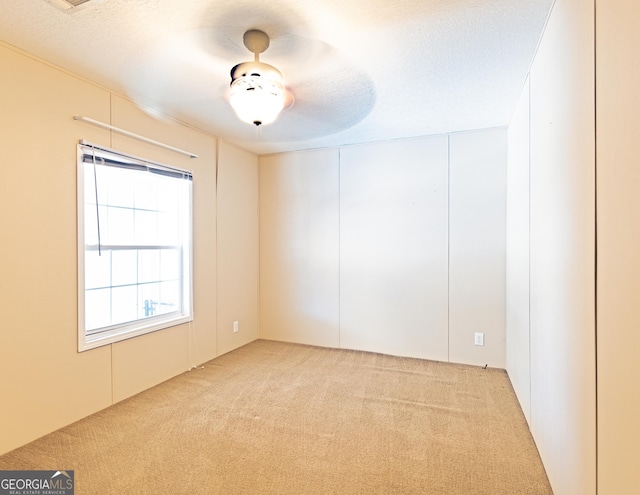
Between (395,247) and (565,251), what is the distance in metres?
2.32

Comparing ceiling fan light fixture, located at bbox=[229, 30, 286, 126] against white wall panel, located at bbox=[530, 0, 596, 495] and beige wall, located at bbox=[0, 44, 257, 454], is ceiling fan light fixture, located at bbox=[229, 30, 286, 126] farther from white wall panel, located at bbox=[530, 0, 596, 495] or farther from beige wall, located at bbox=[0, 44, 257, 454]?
white wall panel, located at bbox=[530, 0, 596, 495]

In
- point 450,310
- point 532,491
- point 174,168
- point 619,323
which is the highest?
point 174,168

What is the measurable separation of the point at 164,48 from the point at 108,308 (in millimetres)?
2043

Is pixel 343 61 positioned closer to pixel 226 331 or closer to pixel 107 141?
pixel 107 141

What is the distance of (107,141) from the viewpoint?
2.57 metres

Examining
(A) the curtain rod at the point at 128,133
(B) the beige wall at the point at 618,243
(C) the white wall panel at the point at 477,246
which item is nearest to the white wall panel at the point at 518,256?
(C) the white wall panel at the point at 477,246

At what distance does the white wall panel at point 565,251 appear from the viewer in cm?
123

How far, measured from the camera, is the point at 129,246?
286cm

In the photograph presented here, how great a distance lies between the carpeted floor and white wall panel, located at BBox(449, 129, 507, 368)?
15.9 inches

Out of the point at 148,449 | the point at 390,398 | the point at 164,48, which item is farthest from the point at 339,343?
the point at 164,48

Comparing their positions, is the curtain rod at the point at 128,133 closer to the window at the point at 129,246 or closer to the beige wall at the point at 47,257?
the beige wall at the point at 47,257

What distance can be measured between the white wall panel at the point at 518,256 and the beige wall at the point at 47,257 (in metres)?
3.08

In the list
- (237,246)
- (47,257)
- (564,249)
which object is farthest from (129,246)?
(564,249)

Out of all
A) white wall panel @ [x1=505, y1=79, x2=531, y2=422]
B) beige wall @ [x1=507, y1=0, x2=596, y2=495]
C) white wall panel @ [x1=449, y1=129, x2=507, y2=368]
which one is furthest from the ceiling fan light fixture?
white wall panel @ [x1=449, y1=129, x2=507, y2=368]
